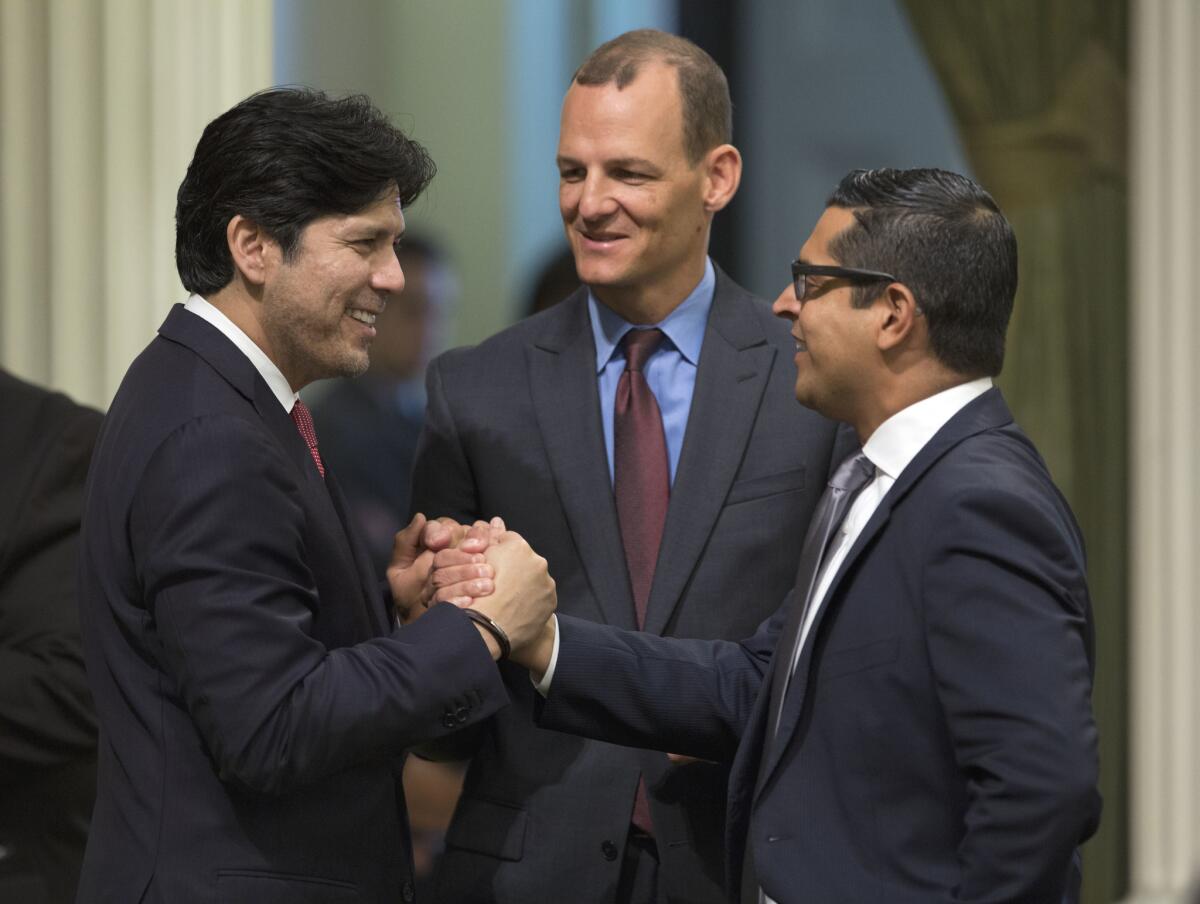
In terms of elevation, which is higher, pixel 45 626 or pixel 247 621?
pixel 247 621

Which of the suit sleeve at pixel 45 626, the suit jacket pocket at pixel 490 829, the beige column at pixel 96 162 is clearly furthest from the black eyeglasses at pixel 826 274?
the beige column at pixel 96 162

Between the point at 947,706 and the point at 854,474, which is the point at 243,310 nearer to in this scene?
the point at 854,474

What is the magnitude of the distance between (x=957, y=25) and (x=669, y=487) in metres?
2.79

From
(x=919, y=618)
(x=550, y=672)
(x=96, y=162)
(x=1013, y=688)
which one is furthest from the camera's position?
(x=96, y=162)

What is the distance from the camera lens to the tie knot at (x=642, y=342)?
2.44m

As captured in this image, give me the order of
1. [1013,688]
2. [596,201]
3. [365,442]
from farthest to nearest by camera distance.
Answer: [365,442] < [596,201] < [1013,688]

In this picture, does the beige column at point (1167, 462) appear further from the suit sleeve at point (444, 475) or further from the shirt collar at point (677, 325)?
the suit sleeve at point (444, 475)

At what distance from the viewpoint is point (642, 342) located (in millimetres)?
2443

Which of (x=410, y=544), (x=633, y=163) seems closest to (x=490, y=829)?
(x=410, y=544)

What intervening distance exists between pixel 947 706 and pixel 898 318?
1.43 feet

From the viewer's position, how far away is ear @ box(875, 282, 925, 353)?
1893mm

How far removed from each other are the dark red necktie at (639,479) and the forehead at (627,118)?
0.29 meters

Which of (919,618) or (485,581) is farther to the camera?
(485,581)

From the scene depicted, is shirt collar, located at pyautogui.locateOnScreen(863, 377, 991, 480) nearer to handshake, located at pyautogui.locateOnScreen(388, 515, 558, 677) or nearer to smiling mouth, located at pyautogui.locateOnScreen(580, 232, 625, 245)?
handshake, located at pyautogui.locateOnScreen(388, 515, 558, 677)
